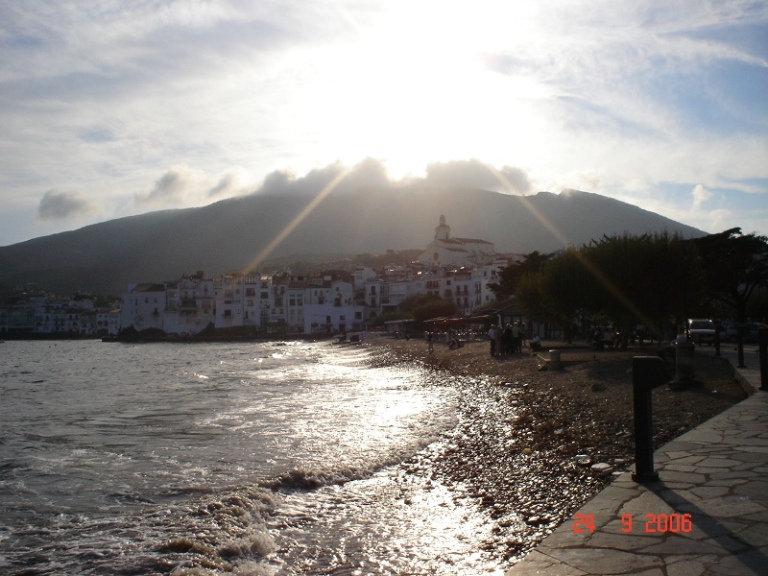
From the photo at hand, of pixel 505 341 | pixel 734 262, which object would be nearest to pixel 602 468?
pixel 505 341

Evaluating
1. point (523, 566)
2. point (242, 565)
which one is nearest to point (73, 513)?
point (242, 565)

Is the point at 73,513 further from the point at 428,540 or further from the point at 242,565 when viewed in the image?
the point at 428,540

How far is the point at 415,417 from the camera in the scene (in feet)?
49.7

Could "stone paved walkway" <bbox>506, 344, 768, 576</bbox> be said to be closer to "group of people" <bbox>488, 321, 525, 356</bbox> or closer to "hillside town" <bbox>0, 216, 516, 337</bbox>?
"group of people" <bbox>488, 321, 525, 356</bbox>

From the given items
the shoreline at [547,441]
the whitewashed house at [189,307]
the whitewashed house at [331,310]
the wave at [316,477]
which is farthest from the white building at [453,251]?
the wave at [316,477]

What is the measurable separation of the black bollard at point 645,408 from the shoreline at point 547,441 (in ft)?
3.15

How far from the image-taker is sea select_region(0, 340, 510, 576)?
20.4 feet

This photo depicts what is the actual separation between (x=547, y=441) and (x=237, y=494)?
476cm

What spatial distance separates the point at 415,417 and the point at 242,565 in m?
9.25

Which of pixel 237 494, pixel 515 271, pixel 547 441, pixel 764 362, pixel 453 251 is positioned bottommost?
pixel 237 494

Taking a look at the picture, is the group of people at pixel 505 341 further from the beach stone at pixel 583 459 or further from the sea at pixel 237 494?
the beach stone at pixel 583 459

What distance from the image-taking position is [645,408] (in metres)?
5.75
